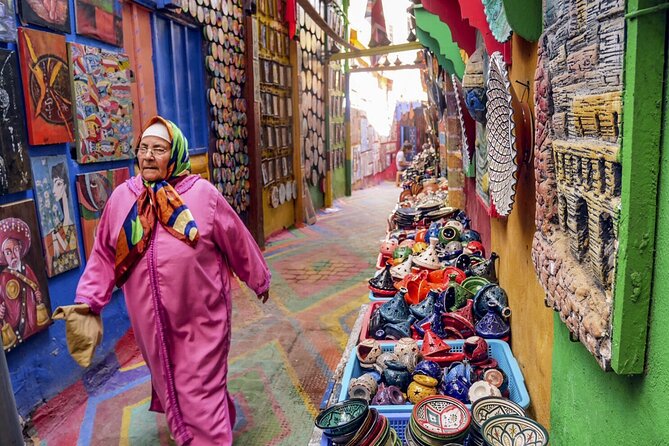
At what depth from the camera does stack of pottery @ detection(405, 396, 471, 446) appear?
1.61 meters

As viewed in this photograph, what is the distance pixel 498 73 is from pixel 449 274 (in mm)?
1578

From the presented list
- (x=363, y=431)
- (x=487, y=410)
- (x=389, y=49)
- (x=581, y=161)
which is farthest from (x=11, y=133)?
(x=389, y=49)

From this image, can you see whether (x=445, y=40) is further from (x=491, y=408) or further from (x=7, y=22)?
(x=491, y=408)

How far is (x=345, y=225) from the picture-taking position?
961 centimetres

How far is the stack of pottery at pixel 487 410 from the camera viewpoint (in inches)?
64.0

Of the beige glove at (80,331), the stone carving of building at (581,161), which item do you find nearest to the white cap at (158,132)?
the beige glove at (80,331)

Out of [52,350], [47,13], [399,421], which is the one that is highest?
[47,13]

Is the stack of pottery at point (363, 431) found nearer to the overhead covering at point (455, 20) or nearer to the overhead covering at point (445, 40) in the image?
the overhead covering at point (455, 20)

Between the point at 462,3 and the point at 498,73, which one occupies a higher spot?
the point at 462,3

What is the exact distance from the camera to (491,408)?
5.68 ft

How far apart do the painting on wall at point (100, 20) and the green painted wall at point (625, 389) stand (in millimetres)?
3573

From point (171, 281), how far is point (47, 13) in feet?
6.55

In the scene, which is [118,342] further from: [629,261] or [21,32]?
[629,261]

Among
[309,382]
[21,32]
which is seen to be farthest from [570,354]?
[21,32]
